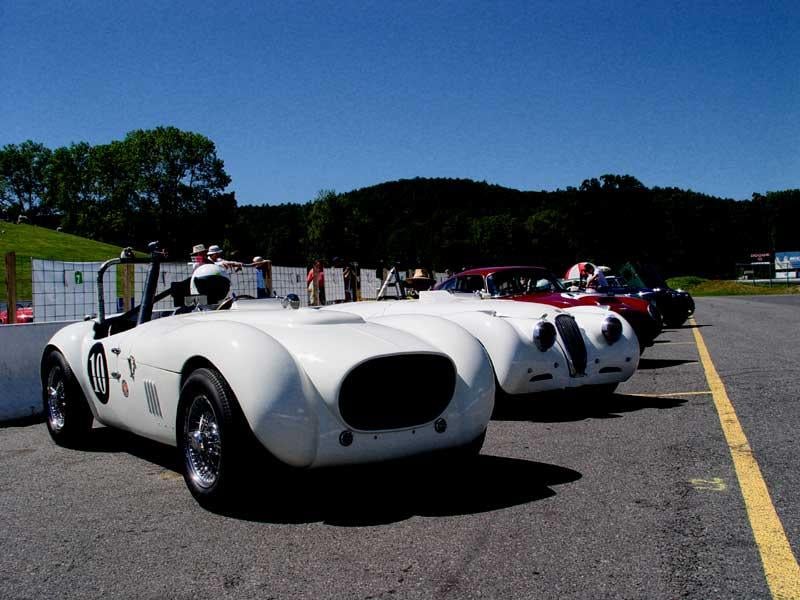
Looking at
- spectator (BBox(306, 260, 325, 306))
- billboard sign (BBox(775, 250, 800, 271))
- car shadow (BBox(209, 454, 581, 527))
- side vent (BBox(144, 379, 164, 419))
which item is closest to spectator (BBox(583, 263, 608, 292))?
spectator (BBox(306, 260, 325, 306))

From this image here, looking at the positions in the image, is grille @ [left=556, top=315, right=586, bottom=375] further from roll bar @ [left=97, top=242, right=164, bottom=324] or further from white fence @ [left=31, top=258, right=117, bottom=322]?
white fence @ [left=31, top=258, right=117, bottom=322]

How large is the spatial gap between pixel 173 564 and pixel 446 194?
13040 centimetres

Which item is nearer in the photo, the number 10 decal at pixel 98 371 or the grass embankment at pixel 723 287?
the number 10 decal at pixel 98 371

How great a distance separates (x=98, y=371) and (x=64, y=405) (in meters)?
0.72

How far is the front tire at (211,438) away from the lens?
12.8 feet

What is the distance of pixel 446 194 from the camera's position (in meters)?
132

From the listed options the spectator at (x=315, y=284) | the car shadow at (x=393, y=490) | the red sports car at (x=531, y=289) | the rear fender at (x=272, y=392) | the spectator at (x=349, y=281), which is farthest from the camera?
the spectator at (x=349, y=281)

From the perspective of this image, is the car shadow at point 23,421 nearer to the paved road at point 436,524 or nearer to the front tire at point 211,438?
the paved road at point 436,524

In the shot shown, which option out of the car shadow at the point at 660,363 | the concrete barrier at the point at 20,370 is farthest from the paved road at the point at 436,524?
the car shadow at the point at 660,363

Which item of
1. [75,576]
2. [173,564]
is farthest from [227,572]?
[75,576]

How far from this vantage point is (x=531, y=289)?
10188 mm

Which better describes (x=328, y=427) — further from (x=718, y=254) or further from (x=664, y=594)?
(x=718, y=254)

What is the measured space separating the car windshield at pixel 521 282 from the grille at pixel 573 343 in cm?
282

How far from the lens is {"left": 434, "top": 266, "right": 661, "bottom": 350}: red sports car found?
9859mm
